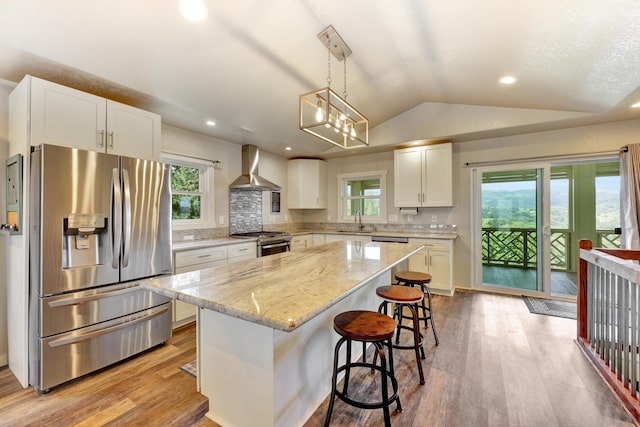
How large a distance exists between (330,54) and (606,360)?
11.4 feet

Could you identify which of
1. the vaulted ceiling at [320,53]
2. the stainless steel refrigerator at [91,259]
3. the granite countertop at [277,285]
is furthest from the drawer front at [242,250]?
the vaulted ceiling at [320,53]

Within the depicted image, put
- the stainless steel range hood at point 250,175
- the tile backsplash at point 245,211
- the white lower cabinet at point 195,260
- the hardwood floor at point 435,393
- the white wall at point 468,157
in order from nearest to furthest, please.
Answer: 1. the hardwood floor at point 435,393
2. the white lower cabinet at point 195,260
3. the white wall at point 468,157
4. the stainless steel range hood at point 250,175
5. the tile backsplash at point 245,211

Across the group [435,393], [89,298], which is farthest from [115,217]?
[435,393]

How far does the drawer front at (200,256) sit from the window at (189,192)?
747 mm

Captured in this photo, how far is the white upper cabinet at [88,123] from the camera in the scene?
2008 millimetres

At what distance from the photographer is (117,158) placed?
7.40 ft

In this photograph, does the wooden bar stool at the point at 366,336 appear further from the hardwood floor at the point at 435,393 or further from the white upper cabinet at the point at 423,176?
the white upper cabinet at the point at 423,176

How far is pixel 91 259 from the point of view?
214 centimetres

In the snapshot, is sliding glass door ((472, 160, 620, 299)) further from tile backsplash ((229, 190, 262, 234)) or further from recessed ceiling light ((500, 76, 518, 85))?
tile backsplash ((229, 190, 262, 234))

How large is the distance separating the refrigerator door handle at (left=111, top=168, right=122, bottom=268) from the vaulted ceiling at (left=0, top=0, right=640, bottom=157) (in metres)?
0.89

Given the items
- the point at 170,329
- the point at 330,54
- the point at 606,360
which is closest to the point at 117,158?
the point at 170,329

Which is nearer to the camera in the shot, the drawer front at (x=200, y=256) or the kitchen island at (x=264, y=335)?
the kitchen island at (x=264, y=335)

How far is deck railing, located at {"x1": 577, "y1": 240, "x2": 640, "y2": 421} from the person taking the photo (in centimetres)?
177

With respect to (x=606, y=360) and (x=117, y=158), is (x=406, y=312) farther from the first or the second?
(x=117, y=158)
